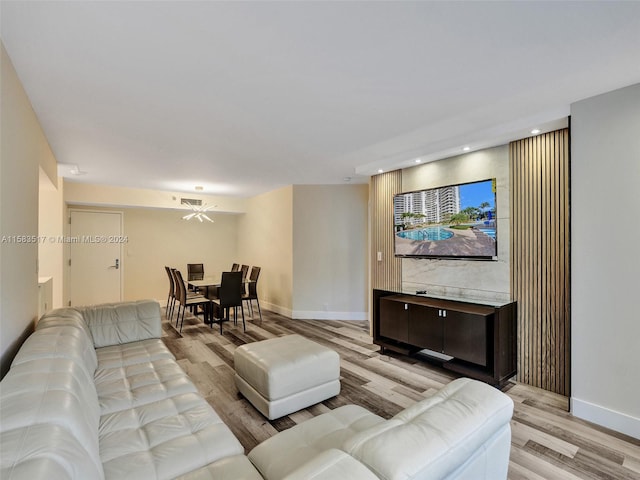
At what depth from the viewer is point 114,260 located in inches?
257

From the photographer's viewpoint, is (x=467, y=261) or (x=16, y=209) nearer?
(x=16, y=209)

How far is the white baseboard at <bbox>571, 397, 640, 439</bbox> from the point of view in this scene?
2260mm

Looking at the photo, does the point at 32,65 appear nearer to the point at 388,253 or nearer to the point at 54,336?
the point at 54,336

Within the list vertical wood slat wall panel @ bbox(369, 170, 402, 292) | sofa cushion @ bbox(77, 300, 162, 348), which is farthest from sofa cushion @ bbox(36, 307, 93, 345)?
vertical wood slat wall panel @ bbox(369, 170, 402, 292)

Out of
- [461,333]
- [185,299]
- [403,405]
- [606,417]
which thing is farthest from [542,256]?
[185,299]


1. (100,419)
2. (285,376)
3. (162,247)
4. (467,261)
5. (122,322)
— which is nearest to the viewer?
(100,419)

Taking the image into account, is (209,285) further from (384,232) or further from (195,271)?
(384,232)

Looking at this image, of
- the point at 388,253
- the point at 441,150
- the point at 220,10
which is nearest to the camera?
the point at 220,10

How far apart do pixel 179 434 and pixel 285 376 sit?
999 millimetres

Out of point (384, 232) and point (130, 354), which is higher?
point (384, 232)

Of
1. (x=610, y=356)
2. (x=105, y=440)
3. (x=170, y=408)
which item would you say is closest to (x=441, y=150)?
(x=610, y=356)

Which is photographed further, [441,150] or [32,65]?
[441,150]

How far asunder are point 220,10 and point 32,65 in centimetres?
147

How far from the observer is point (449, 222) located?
362 centimetres
